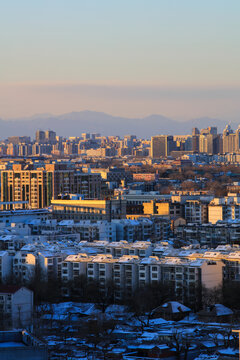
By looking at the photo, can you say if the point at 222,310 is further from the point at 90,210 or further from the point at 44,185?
the point at 44,185

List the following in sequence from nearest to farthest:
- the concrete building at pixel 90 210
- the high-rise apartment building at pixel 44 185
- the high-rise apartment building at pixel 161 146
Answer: the concrete building at pixel 90 210
the high-rise apartment building at pixel 44 185
the high-rise apartment building at pixel 161 146

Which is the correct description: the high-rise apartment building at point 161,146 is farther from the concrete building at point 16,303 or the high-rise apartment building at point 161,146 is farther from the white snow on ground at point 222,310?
the white snow on ground at point 222,310

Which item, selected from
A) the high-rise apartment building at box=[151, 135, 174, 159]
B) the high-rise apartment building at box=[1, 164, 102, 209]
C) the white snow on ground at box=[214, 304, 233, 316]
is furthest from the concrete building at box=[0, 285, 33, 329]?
the high-rise apartment building at box=[151, 135, 174, 159]

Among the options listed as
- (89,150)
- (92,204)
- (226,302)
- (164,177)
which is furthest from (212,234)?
(89,150)

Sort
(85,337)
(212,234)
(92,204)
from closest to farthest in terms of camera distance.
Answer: (85,337) → (212,234) → (92,204)

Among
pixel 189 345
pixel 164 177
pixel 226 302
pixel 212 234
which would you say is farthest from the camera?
pixel 164 177

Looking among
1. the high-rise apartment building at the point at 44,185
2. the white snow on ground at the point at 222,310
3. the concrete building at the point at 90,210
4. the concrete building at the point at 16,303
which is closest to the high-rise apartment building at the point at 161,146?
the high-rise apartment building at the point at 44,185

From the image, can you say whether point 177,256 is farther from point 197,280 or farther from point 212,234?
point 212,234

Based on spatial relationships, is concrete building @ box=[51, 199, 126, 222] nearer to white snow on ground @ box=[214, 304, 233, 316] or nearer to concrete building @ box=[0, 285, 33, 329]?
concrete building @ box=[0, 285, 33, 329]


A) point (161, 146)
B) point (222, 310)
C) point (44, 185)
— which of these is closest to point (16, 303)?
point (222, 310)

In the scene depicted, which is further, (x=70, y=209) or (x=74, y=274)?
(x=70, y=209)

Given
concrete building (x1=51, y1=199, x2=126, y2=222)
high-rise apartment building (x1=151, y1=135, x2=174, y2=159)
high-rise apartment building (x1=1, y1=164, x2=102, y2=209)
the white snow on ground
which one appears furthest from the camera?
high-rise apartment building (x1=151, y1=135, x2=174, y2=159)
